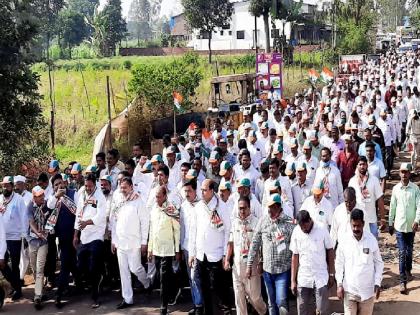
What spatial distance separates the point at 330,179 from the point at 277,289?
2197mm

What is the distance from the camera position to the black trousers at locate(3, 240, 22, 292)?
7.46 m

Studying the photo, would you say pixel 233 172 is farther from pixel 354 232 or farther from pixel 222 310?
pixel 354 232

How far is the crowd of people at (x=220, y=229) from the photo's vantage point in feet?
18.1

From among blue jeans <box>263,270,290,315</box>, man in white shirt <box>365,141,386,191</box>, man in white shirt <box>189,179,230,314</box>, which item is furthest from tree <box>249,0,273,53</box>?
blue jeans <box>263,270,290,315</box>

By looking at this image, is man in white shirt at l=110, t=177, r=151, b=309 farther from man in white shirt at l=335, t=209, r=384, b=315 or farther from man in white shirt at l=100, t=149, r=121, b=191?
man in white shirt at l=335, t=209, r=384, b=315

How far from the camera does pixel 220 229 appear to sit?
20.6 ft

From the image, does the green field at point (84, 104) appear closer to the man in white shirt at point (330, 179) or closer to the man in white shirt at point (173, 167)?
the man in white shirt at point (173, 167)

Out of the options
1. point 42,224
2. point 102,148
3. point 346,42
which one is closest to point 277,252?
point 42,224

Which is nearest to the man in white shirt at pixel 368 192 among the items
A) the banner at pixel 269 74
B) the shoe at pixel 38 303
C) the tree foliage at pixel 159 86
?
the shoe at pixel 38 303

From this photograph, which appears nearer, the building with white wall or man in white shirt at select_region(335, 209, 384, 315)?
man in white shirt at select_region(335, 209, 384, 315)

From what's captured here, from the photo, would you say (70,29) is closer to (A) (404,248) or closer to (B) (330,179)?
(B) (330,179)

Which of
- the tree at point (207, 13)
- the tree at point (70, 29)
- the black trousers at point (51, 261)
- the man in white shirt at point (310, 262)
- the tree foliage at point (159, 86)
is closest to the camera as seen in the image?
the man in white shirt at point (310, 262)

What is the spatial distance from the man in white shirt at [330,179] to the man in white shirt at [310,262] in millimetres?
1962

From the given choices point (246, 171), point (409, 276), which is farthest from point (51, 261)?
point (409, 276)
